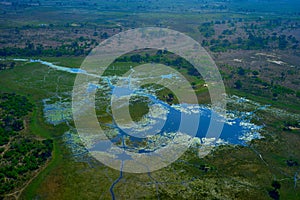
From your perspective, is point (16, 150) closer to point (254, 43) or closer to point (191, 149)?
point (191, 149)

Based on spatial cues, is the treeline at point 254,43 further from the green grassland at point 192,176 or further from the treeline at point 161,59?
the green grassland at point 192,176

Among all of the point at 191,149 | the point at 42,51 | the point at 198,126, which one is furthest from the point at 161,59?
the point at 191,149

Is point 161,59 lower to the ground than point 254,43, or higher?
lower

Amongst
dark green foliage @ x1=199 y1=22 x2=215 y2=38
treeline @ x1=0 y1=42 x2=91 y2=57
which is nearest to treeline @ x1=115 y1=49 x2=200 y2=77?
treeline @ x1=0 y1=42 x2=91 y2=57

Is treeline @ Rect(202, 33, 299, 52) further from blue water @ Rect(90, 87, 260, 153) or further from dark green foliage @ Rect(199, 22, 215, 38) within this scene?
blue water @ Rect(90, 87, 260, 153)

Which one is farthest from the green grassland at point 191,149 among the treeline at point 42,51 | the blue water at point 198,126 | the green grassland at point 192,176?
the blue water at point 198,126

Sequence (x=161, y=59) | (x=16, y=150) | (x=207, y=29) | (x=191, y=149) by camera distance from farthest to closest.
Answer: (x=207, y=29), (x=161, y=59), (x=191, y=149), (x=16, y=150)

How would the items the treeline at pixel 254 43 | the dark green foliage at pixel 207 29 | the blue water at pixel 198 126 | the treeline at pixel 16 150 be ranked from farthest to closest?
the dark green foliage at pixel 207 29 → the treeline at pixel 254 43 → the blue water at pixel 198 126 → the treeline at pixel 16 150

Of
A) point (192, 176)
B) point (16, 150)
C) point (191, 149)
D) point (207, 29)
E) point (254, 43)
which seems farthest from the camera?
point (207, 29)
